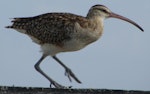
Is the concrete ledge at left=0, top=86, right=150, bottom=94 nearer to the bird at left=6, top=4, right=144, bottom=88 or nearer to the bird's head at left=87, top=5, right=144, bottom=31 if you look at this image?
the bird at left=6, top=4, right=144, bottom=88

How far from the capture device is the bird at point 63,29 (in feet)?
44.1

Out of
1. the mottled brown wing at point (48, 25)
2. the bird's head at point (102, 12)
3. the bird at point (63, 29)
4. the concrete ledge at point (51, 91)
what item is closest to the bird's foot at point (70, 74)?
the bird at point (63, 29)

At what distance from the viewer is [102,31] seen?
1410 cm

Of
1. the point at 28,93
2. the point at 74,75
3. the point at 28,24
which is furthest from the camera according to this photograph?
the point at 28,24

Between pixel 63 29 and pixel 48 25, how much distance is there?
0.62 metres

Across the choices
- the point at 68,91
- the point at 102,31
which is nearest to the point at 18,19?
the point at 102,31

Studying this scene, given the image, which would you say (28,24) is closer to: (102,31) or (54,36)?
(54,36)

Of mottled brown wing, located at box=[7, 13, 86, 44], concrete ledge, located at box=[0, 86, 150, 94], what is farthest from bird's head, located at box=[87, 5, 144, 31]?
concrete ledge, located at box=[0, 86, 150, 94]

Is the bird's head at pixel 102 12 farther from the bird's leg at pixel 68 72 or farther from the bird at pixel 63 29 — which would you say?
the bird's leg at pixel 68 72

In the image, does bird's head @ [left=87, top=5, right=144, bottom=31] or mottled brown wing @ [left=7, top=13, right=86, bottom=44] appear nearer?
mottled brown wing @ [left=7, top=13, right=86, bottom=44]

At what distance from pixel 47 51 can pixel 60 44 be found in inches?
16.5

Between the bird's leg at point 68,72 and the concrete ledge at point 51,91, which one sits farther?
the bird's leg at point 68,72

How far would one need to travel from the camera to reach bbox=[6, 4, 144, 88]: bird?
44.1 feet

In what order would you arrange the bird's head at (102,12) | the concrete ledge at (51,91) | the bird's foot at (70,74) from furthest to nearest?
the bird's head at (102,12)
the bird's foot at (70,74)
the concrete ledge at (51,91)
